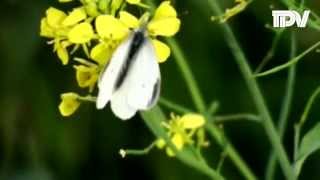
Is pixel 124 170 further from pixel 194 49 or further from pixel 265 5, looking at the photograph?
pixel 265 5

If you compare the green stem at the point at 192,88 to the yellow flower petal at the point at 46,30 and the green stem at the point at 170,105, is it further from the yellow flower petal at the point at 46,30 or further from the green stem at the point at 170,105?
the yellow flower petal at the point at 46,30

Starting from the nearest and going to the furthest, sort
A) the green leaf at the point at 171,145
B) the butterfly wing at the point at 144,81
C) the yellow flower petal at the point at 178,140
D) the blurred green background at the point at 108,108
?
the butterfly wing at the point at 144,81, the green leaf at the point at 171,145, the yellow flower petal at the point at 178,140, the blurred green background at the point at 108,108

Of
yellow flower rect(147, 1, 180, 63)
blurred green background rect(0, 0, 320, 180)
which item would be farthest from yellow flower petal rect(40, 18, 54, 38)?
blurred green background rect(0, 0, 320, 180)

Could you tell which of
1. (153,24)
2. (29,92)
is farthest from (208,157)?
(153,24)

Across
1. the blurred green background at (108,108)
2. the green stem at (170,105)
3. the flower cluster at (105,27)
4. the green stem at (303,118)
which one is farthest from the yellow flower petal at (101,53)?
the blurred green background at (108,108)

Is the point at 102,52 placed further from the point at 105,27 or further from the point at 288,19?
the point at 288,19

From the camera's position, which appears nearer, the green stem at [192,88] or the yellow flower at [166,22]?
the yellow flower at [166,22]

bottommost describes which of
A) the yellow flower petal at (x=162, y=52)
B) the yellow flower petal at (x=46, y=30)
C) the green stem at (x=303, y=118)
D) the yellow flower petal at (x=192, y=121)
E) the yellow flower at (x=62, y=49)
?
the yellow flower petal at (x=192, y=121)
